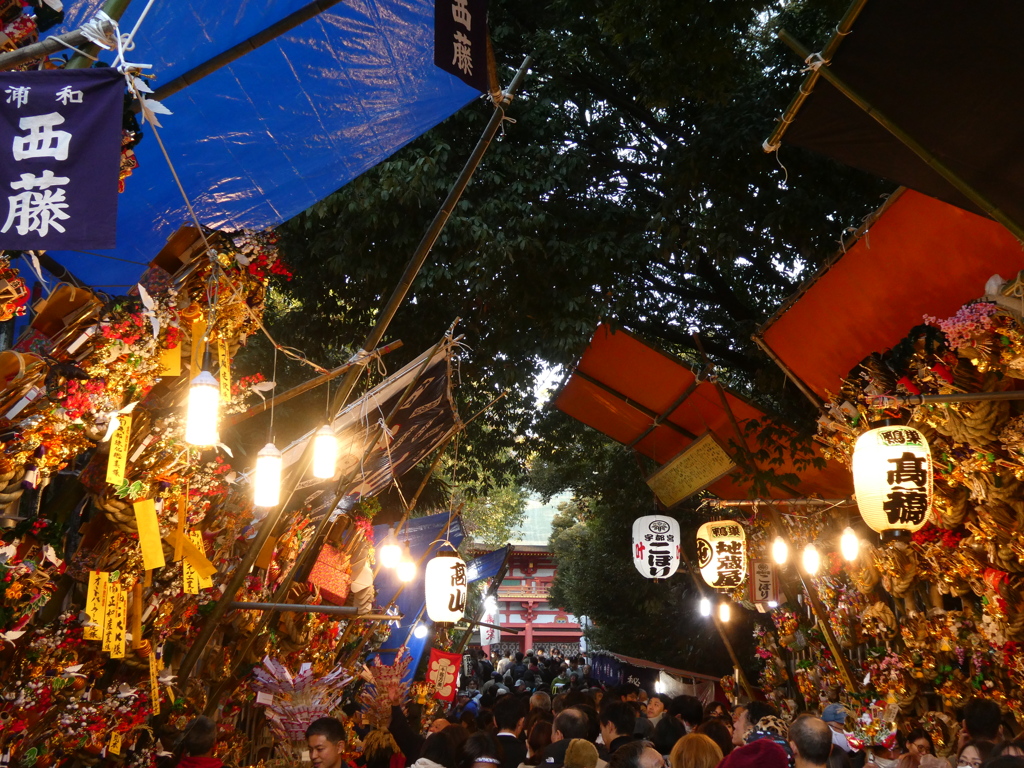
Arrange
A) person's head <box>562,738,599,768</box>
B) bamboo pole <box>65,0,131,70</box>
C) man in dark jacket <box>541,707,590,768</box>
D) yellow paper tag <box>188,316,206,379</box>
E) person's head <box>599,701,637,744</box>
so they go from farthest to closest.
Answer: person's head <box>599,701,637,744</box> → man in dark jacket <box>541,707,590,768</box> → yellow paper tag <box>188,316,206,379</box> → person's head <box>562,738,599,768</box> → bamboo pole <box>65,0,131,70</box>

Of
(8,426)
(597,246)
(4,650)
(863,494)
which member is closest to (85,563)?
(4,650)

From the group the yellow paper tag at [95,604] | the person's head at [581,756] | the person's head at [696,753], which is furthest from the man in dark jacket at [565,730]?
the yellow paper tag at [95,604]

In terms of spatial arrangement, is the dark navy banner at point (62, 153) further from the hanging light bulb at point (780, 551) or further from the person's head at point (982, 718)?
the hanging light bulb at point (780, 551)

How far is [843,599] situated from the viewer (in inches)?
421

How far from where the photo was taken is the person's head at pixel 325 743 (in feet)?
18.3

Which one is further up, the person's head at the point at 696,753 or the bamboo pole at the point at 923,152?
the bamboo pole at the point at 923,152

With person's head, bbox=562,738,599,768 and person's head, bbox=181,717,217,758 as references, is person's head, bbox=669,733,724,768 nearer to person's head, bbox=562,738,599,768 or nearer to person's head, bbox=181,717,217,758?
person's head, bbox=562,738,599,768

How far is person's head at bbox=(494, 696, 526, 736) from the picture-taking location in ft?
29.5

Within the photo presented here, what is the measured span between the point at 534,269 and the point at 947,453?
211 inches

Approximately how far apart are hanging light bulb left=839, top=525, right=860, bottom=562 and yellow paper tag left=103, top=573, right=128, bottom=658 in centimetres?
806

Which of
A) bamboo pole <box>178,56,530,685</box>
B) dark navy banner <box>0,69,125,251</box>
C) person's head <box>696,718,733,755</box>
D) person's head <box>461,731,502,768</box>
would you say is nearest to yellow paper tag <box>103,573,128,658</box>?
bamboo pole <box>178,56,530,685</box>

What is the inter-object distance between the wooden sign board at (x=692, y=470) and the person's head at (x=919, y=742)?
12.8 ft

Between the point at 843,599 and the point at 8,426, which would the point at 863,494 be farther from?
the point at 8,426

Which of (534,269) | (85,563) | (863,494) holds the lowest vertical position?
(85,563)
